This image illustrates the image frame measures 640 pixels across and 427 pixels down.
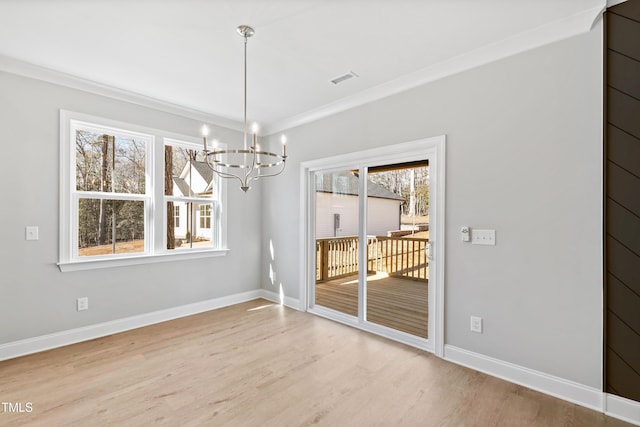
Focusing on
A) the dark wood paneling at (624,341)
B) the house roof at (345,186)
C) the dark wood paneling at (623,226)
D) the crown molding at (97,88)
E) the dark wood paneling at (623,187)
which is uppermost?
the crown molding at (97,88)

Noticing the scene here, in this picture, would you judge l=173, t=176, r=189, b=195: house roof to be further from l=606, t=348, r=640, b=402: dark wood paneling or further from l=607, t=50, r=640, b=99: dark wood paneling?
l=606, t=348, r=640, b=402: dark wood paneling

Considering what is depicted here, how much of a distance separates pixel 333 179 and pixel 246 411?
109 inches

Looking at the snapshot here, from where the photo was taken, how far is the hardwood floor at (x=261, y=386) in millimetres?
2057

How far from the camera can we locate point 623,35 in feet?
6.76

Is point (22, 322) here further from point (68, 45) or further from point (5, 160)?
point (68, 45)

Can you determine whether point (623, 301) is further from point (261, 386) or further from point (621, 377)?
point (261, 386)

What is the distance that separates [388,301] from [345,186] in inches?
60.0

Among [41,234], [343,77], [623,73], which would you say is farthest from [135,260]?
[623,73]

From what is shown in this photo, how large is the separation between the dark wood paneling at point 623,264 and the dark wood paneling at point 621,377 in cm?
37

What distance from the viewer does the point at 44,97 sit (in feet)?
10.1

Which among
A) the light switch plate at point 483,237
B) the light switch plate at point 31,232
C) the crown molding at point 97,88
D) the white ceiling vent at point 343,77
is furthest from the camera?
the white ceiling vent at point 343,77

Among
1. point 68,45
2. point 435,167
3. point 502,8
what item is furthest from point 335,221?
point 68,45

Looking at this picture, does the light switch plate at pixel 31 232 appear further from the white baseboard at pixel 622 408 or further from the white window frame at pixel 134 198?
the white baseboard at pixel 622 408

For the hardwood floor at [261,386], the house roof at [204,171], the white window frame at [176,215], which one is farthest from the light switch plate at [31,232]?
the house roof at [204,171]
